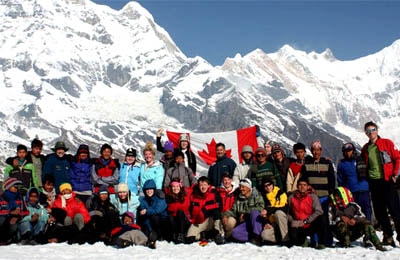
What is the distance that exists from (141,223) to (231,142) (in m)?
7.77

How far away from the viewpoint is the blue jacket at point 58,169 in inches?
592

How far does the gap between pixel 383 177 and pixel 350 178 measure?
1.09m

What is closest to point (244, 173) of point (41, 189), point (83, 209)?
point (83, 209)

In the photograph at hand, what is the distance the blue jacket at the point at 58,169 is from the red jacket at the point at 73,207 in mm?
1043

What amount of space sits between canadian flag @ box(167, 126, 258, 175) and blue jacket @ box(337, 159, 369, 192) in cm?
596

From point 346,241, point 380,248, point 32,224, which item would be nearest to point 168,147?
point 32,224

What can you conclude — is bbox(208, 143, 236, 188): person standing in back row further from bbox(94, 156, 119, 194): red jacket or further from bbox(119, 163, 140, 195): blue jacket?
bbox(94, 156, 119, 194): red jacket

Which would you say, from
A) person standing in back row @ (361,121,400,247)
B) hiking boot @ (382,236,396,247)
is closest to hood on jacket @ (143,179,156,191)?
person standing in back row @ (361,121,400,247)

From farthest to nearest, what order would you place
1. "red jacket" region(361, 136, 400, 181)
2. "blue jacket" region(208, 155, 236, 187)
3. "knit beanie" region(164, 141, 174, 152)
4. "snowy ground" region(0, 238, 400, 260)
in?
1. "knit beanie" region(164, 141, 174, 152)
2. "blue jacket" region(208, 155, 236, 187)
3. "red jacket" region(361, 136, 400, 181)
4. "snowy ground" region(0, 238, 400, 260)

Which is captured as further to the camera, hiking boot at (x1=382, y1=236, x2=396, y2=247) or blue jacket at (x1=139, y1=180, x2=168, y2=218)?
blue jacket at (x1=139, y1=180, x2=168, y2=218)

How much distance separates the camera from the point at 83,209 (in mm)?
13898

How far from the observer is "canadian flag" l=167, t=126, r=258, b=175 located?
19.9 m

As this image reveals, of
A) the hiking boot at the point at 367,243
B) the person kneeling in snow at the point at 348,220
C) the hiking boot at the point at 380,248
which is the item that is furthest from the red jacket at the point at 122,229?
the hiking boot at the point at 380,248

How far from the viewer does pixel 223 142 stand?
70.4ft
